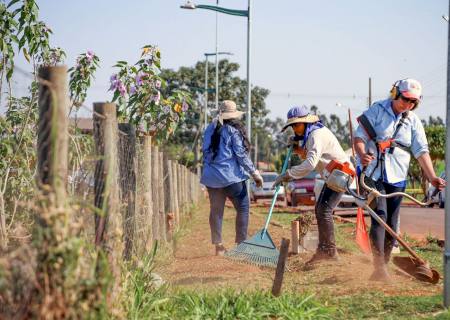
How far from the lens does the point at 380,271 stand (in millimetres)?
7520

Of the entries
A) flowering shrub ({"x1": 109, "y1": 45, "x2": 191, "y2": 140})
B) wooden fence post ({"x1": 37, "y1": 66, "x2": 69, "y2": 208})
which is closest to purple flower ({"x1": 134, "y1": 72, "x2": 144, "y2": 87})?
flowering shrub ({"x1": 109, "y1": 45, "x2": 191, "y2": 140})

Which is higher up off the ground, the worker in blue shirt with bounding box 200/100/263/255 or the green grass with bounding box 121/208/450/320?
the worker in blue shirt with bounding box 200/100/263/255

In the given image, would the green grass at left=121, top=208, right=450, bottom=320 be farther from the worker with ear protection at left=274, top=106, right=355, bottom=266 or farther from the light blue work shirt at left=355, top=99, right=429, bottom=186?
the worker with ear protection at left=274, top=106, right=355, bottom=266

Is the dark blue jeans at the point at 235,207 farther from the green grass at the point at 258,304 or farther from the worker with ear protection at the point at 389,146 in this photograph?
the green grass at the point at 258,304

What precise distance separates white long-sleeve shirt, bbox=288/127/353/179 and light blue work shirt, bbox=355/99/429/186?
1.85 feet

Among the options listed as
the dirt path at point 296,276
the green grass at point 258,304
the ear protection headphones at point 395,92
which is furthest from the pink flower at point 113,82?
the green grass at point 258,304

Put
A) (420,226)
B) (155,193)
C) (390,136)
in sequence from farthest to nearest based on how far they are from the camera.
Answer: (420,226), (155,193), (390,136)

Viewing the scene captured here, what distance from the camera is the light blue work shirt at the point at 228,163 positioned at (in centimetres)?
991

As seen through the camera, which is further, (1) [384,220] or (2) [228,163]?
(2) [228,163]

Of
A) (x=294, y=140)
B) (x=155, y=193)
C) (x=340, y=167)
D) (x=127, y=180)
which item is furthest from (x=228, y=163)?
(x=127, y=180)

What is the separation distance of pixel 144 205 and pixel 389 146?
2420 millimetres

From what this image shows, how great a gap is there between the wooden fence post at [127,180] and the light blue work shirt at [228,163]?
2.78 meters

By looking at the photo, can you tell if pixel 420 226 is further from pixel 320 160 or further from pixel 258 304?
pixel 258 304

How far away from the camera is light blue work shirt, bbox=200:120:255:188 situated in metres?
9.91
